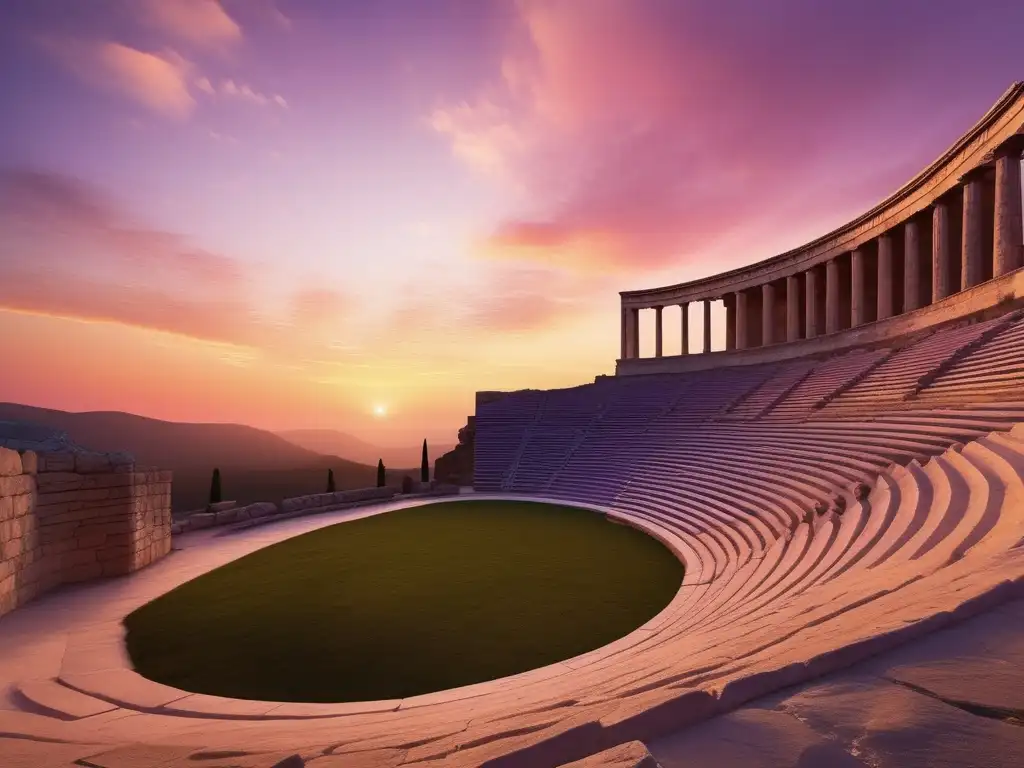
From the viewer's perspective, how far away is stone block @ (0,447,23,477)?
34.4ft

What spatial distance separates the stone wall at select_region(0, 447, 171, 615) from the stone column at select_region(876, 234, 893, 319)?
34.9 m

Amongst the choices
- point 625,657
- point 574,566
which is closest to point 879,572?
point 625,657

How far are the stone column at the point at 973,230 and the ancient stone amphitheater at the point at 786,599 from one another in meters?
0.12

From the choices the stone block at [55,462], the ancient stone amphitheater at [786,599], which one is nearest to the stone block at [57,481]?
the stone block at [55,462]

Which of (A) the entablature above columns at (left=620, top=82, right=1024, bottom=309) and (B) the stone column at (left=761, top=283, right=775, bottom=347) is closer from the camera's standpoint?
(A) the entablature above columns at (left=620, top=82, right=1024, bottom=309)

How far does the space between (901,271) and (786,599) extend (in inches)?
1392

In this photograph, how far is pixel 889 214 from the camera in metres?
29.0

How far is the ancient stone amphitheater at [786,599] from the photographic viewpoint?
236 cm

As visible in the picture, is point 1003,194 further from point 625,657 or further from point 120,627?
point 120,627

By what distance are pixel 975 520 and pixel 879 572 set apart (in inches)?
62.8

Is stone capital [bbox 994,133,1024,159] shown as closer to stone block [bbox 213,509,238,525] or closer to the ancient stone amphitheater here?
the ancient stone amphitheater

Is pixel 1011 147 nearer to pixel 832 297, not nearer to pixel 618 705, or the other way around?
pixel 832 297

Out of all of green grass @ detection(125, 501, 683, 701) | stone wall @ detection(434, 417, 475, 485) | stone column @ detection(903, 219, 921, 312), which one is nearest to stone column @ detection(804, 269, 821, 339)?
stone column @ detection(903, 219, 921, 312)

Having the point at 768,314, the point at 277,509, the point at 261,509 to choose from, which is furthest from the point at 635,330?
the point at 261,509
